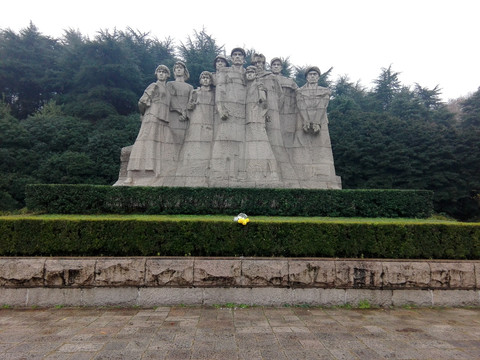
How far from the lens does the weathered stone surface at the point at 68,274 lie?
17.7 feet

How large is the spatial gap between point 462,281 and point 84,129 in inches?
1080

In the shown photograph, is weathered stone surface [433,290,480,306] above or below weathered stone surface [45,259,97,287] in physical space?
below

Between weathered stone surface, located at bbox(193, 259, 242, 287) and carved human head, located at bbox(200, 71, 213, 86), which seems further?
carved human head, located at bbox(200, 71, 213, 86)

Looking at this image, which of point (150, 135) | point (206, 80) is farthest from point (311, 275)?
point (206, 80)

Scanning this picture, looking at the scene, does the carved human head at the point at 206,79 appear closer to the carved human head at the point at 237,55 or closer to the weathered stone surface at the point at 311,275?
the carved human head at the point at 237,55

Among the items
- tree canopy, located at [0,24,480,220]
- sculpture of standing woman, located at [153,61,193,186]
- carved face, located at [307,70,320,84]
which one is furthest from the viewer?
tree canopy, located at [0,24,480,220]

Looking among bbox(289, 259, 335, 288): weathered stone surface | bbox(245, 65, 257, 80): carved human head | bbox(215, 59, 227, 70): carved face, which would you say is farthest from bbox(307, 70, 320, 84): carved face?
bbox(289, 259, 335, 288): weathered stone surface

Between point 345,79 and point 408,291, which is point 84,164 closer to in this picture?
point 408,291

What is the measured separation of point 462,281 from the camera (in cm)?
576

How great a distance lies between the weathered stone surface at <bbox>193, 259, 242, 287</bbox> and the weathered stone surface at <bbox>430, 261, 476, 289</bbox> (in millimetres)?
3876

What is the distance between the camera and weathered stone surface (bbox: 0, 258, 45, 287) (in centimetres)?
537

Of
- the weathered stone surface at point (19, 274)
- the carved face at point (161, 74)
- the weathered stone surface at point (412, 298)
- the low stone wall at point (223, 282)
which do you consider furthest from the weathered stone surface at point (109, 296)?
the carved face at point (161, 74)

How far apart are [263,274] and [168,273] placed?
5.95 ft

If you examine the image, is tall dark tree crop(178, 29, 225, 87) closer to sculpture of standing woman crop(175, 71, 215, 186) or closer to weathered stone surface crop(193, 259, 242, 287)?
sculpture of standing woman crop(175, 71, 215, 186)
